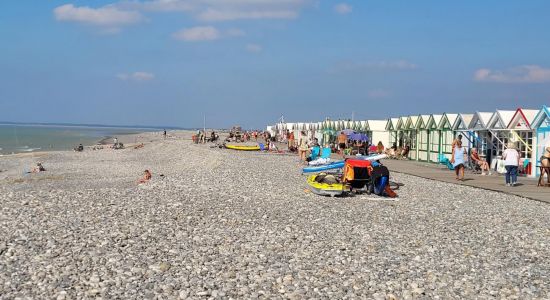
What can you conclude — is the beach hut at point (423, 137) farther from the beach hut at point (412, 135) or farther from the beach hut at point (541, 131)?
the beach hut at point (541, 131)

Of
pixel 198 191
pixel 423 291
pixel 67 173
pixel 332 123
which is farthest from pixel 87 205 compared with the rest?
pixel 332 123

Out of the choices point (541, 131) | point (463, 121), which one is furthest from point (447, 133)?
point (541, 131)

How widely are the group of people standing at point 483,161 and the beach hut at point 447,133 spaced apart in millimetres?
2254

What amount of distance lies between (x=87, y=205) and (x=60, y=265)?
222 inches

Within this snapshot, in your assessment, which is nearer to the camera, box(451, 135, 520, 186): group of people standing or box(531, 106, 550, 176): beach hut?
box(451, 135, 520, 186): group of people standing

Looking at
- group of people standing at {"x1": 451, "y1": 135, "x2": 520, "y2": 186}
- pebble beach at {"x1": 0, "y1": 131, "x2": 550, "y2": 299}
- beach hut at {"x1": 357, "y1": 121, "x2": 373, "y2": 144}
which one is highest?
beach hut at {"x1": 357, "y1": 121, "x2": 373, "y2": 144}

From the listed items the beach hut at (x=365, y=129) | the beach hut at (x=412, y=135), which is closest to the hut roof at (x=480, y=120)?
the beach hut at (x=412, y=135)

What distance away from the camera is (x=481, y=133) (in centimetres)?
2548

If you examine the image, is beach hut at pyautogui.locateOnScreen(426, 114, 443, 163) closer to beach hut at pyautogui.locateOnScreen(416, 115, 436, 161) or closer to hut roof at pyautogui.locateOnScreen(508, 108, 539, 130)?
Answer: beach hut at pyautogui.locateOnScreen(416, 115, 436, 161)

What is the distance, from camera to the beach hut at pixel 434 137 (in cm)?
2947

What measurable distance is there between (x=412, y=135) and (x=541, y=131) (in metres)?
12.6

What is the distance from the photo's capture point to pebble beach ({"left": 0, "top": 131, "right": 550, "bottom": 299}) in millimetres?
7422

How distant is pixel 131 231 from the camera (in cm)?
1066

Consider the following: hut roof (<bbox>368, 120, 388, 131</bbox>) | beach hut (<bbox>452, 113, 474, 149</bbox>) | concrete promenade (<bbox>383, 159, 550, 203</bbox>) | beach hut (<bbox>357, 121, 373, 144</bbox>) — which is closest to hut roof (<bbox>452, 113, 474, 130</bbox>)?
beach hut (<bbox>452, 113, 474, 149</bbox>)
